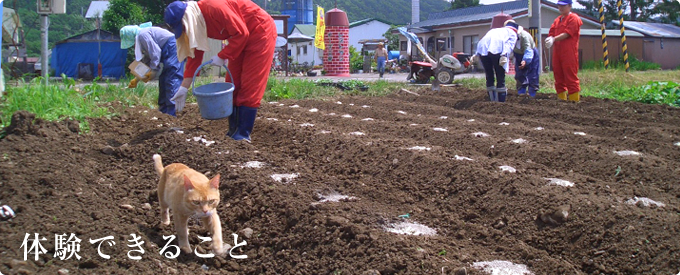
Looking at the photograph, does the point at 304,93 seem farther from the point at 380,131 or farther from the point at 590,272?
the point at 590,272

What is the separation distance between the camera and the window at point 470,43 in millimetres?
28406

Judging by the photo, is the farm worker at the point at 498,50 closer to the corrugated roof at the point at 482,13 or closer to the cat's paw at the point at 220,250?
the cat's paw at the point at 220,250

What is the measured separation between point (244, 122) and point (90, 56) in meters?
20.4

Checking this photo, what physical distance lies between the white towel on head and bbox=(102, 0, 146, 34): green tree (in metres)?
21.8

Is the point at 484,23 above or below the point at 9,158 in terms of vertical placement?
above

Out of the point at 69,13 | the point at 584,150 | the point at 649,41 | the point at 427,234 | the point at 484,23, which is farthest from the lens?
the point at 69,13

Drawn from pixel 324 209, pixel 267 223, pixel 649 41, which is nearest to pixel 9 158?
pixel 267 223

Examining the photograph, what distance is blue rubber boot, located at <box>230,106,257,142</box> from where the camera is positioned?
516cm

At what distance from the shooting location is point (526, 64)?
351 inches

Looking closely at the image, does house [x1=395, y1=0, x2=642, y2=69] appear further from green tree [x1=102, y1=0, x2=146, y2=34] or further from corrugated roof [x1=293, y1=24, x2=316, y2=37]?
green tree [x1=102, y1=0, x2=146, y2=34]

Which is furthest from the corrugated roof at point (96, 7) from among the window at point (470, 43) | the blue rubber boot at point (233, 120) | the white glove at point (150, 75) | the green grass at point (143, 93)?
the blue rubber boot at point (233, 120)

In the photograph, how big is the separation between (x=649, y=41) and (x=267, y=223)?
31967mm

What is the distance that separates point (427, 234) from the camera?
9.77ft

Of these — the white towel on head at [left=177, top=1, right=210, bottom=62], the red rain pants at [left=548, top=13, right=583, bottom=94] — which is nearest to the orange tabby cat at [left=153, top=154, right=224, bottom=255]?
the white towel on head at [left=177, top=1, right=210, bottom=62]
